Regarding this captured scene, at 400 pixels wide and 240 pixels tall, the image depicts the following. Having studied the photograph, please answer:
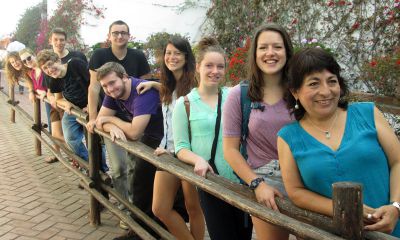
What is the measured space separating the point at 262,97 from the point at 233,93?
0.54 ft

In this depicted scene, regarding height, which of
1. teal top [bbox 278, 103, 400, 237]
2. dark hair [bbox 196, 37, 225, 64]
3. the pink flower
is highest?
the pink flower

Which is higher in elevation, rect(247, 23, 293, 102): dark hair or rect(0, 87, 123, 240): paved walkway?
rect(247, 23, 293, 102): dark hair

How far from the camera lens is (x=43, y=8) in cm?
1584

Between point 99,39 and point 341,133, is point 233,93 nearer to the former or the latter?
point 341,133

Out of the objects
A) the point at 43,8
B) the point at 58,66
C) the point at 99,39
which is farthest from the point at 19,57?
the point at 43,8

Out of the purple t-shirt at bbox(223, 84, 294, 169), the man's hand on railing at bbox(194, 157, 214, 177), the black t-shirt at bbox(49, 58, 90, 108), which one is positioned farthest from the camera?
the black t-shirt at bbox(49, 58, 90, 108)

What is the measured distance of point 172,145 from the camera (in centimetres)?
293

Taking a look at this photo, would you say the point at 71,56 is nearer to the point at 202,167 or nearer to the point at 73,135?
the point at 73,135

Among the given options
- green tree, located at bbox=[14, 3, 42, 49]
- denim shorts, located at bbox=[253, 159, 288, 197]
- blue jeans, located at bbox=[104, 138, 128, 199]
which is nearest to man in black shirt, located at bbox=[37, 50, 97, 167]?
blue jeans, located at bbox=[104, 138, 128, 199]

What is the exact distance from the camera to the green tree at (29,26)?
17219 millimetres

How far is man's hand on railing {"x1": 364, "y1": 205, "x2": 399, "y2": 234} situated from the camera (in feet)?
5.31

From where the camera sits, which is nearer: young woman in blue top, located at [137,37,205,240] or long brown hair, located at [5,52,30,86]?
young woman in blue top, located at [137,37,205,240]

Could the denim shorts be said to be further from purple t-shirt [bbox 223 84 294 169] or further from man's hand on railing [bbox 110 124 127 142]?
man's hand on railing [bbox 110 124 127 142]

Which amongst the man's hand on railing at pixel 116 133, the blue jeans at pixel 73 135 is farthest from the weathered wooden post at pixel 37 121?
the man's hand on railing at pixel 116 133
